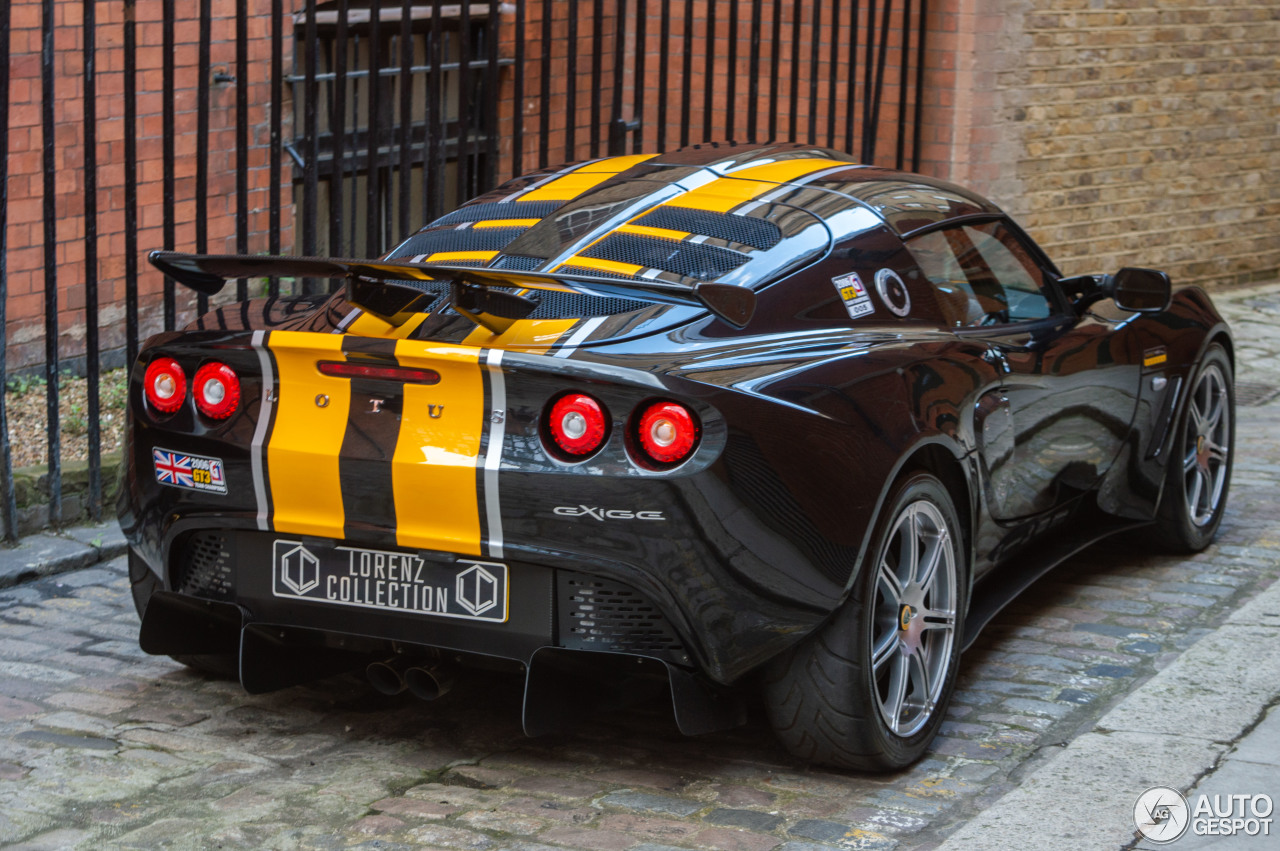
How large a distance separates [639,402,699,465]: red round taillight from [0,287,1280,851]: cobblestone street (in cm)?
86

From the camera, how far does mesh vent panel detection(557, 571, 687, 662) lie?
344 centimetres

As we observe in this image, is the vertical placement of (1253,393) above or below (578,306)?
below

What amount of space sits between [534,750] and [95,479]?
2.51 m

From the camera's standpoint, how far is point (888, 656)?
3.83 m

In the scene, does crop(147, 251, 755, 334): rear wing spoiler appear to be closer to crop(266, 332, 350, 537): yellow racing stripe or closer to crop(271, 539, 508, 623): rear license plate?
crop(266, 332, 350, 537): yellow racing stripe

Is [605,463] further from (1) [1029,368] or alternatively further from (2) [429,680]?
(1) [1029,368]

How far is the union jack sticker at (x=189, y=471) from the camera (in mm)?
3650

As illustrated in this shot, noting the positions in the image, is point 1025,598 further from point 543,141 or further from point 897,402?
point 543,141

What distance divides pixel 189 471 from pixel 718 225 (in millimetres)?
1476

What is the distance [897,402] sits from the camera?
3801 millimetres

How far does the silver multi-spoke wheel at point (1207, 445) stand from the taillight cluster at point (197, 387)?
351 cm

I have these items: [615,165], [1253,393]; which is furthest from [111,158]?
[1253,393]

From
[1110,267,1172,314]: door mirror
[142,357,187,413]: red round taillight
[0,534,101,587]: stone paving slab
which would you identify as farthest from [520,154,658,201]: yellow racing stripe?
[0,534,101,587]: stone paving slab

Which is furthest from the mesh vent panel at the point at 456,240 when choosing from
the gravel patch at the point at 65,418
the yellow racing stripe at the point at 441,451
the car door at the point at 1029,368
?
the gravel patch at the point at 65,418
